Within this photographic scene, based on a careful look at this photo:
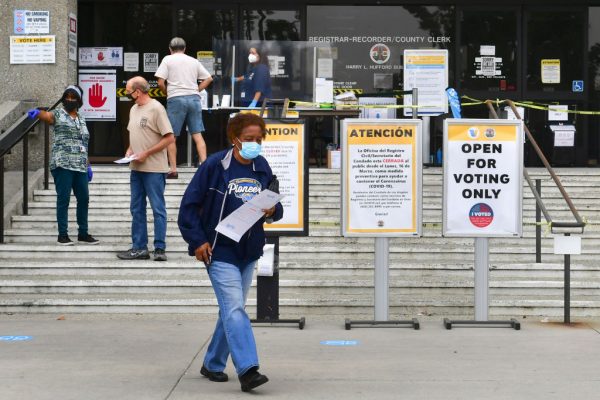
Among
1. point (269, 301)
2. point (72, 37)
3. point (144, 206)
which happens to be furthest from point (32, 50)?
point (269, 301)

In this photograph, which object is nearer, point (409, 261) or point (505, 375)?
point (505, 375)

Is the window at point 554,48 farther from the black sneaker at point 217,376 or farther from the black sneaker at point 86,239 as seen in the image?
the black sneaker at point 217,376

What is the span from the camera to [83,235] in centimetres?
1062

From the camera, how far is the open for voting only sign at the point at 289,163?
28.1ft

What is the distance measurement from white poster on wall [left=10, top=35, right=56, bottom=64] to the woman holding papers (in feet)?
25.3

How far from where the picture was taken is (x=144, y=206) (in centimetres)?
998

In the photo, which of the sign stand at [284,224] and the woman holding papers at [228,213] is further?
the sign stand at [284,224]

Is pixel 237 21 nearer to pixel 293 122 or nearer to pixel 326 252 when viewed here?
pixel 326 252

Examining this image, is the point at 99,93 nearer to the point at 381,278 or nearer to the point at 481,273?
the point at 381,278

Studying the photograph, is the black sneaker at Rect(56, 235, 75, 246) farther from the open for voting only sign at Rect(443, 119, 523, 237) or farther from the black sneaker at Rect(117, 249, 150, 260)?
the open for voting only sign at Rect(443, 119, 523, 237)

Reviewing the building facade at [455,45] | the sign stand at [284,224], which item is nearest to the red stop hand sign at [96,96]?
the building facade at [455,45]

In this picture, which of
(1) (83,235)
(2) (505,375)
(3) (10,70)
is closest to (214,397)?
(2) (505,375)

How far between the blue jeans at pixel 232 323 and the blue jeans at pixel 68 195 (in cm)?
409

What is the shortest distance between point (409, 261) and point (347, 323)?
1.75 meters
